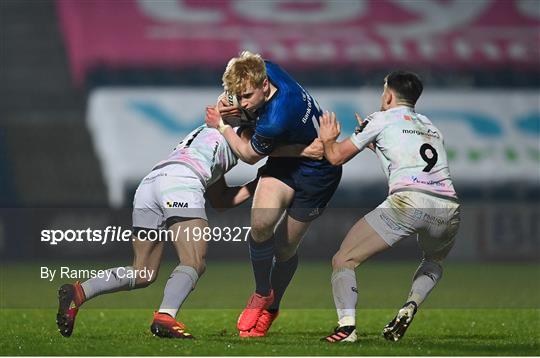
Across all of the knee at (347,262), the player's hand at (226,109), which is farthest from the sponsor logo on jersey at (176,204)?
the knee at (347,262)

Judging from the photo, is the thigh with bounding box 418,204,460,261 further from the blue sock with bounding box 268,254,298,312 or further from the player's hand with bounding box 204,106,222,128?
the player's hand with bounding box 204,106,222,128

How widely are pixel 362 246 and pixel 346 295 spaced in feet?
1.06

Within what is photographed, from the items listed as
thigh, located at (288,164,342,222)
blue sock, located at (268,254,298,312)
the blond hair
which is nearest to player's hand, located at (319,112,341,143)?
the blond hair

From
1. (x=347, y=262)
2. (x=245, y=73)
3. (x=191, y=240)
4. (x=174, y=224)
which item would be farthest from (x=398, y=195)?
(x=174, y=224)

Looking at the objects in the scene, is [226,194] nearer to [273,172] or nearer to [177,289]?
[273,172]

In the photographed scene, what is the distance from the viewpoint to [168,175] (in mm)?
7703

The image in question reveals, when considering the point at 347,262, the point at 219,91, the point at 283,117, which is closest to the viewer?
the point at 347,262

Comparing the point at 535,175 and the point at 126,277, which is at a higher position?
the point at 126,277

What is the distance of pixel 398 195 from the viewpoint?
23.8ft

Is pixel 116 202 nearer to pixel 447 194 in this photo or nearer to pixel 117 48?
pixel 117 48

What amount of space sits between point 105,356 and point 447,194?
7.57ft

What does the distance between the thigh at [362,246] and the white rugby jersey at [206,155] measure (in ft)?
3.55

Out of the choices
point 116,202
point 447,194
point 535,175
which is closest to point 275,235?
point 447,194

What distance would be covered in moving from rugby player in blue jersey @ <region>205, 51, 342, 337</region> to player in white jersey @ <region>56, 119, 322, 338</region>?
16cm
